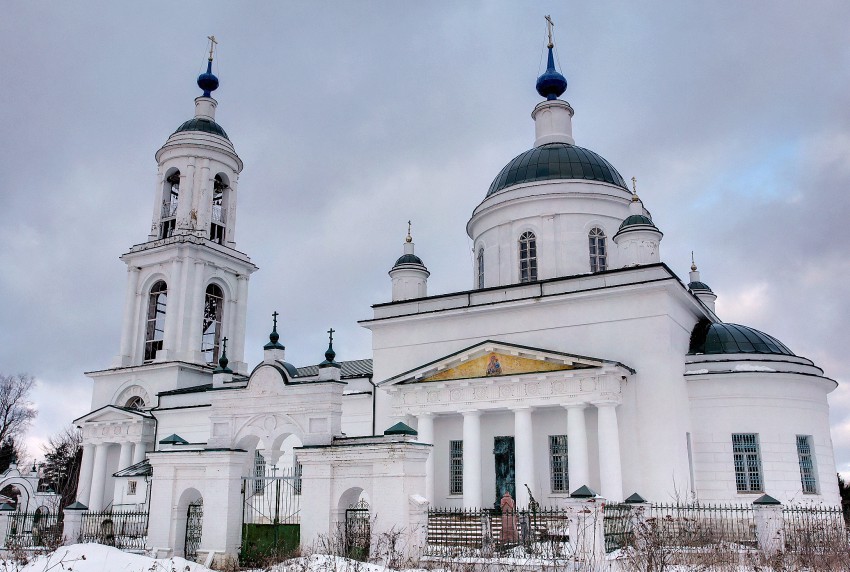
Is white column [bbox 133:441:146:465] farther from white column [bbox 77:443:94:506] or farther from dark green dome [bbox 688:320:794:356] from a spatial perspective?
dark green dome [bbox 688:320:794:356]

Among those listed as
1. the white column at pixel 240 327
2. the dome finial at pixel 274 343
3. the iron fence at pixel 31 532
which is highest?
the white column at pixel 240 327

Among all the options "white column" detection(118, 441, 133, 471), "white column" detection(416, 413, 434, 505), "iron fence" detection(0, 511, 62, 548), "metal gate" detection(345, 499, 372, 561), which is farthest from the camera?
"white column" detection(118, 441, 133, 471)

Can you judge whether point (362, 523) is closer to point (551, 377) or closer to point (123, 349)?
point (551, 377)

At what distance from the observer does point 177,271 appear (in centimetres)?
2997

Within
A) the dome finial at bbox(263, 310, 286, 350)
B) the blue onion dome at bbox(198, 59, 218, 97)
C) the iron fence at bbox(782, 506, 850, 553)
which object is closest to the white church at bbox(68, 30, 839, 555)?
the dome finial at bbox(263, 310, 286, 350)

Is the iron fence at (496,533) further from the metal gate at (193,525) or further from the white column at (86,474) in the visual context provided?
the white column at (86,474)

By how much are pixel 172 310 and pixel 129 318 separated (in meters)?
2.61

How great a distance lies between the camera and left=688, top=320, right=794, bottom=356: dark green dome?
19812 mm

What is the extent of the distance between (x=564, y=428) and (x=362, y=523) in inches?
298

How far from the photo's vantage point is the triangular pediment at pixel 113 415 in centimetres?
2827

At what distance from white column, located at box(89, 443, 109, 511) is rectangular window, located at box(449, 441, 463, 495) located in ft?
48.1

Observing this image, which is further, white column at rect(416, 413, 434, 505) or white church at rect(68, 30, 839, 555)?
white column at rect(416, 413, 434, 505)

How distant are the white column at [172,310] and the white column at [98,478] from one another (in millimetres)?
3970

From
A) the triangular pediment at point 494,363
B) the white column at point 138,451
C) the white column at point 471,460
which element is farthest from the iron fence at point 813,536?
the white column at point 138,451
